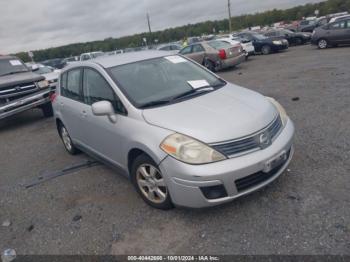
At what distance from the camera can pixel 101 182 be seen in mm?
4211

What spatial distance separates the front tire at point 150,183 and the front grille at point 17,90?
5.91 metres

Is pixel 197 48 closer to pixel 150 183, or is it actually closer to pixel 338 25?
pixel 338 25

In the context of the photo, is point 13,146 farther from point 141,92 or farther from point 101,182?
point 141,92

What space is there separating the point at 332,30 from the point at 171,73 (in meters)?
15.5

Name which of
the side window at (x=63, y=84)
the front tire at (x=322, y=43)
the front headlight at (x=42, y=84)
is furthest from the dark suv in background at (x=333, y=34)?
the side window at (x=63, y=84)

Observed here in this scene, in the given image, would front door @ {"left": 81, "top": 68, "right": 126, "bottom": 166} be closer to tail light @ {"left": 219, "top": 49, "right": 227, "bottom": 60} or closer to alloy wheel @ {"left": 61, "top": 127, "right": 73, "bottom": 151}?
alloy wheel @ {"left": 61, "top": 127, "right": 73, "bottom": 151}

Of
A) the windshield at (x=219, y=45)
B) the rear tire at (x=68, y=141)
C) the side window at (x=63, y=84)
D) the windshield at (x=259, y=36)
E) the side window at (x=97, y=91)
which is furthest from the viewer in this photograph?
the windshield at (x=259, y=36)

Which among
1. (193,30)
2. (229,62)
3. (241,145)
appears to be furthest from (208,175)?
(193,30)

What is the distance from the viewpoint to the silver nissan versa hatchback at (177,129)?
280 cm

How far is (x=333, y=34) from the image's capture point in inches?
635

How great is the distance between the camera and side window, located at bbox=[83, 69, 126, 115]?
3.54 m

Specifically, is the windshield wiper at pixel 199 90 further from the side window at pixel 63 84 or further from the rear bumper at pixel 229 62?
the rear bumper at pixel 229 62

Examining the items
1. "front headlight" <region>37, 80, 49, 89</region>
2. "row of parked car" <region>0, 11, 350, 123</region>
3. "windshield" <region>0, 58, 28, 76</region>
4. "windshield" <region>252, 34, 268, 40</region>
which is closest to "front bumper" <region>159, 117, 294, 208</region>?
"row of parked car" <region>0, 11, 350, 123</region>

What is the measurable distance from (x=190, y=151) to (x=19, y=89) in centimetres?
679
